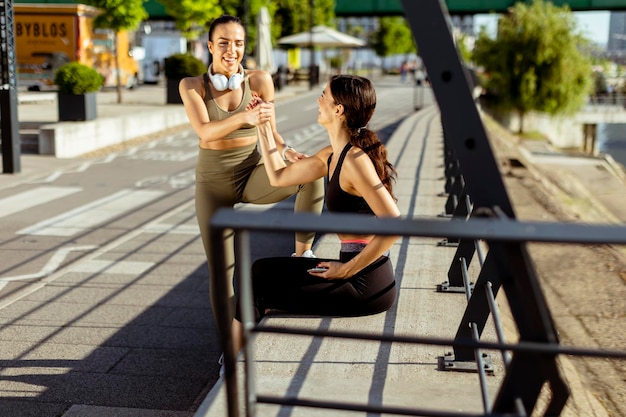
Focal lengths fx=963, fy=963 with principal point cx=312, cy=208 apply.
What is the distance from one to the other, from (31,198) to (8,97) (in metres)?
2.64

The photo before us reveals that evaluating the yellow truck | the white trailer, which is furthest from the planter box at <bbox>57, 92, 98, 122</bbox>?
the white trailer

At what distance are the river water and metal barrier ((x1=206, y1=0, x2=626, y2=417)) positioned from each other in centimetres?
6499

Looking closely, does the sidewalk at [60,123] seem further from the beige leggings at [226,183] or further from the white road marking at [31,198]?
the beige leggings at [226,183]

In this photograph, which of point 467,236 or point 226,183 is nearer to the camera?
point 467,236

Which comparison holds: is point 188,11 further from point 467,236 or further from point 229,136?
point 467,236

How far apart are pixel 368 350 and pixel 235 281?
225 cm

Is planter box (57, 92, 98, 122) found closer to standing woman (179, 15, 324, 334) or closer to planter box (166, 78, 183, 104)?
planter box (166, 78, 183, 104)

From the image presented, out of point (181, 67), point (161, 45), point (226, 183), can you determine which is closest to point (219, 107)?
point (226, 183)

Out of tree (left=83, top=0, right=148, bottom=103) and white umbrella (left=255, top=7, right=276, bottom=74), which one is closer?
tree (left=83, top=0, right=148, bottom=103)

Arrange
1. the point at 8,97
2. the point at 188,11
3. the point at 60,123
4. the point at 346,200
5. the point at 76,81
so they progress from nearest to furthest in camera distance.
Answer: the point at 346,200
the point at 8,97
the point at 60,123
the point at 76,81
the point at 188,11

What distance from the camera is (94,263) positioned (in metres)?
8.69

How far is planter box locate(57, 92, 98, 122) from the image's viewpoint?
1820cm

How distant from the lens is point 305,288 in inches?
165

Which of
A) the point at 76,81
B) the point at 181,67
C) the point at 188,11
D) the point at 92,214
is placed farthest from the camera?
the point at 188,11
